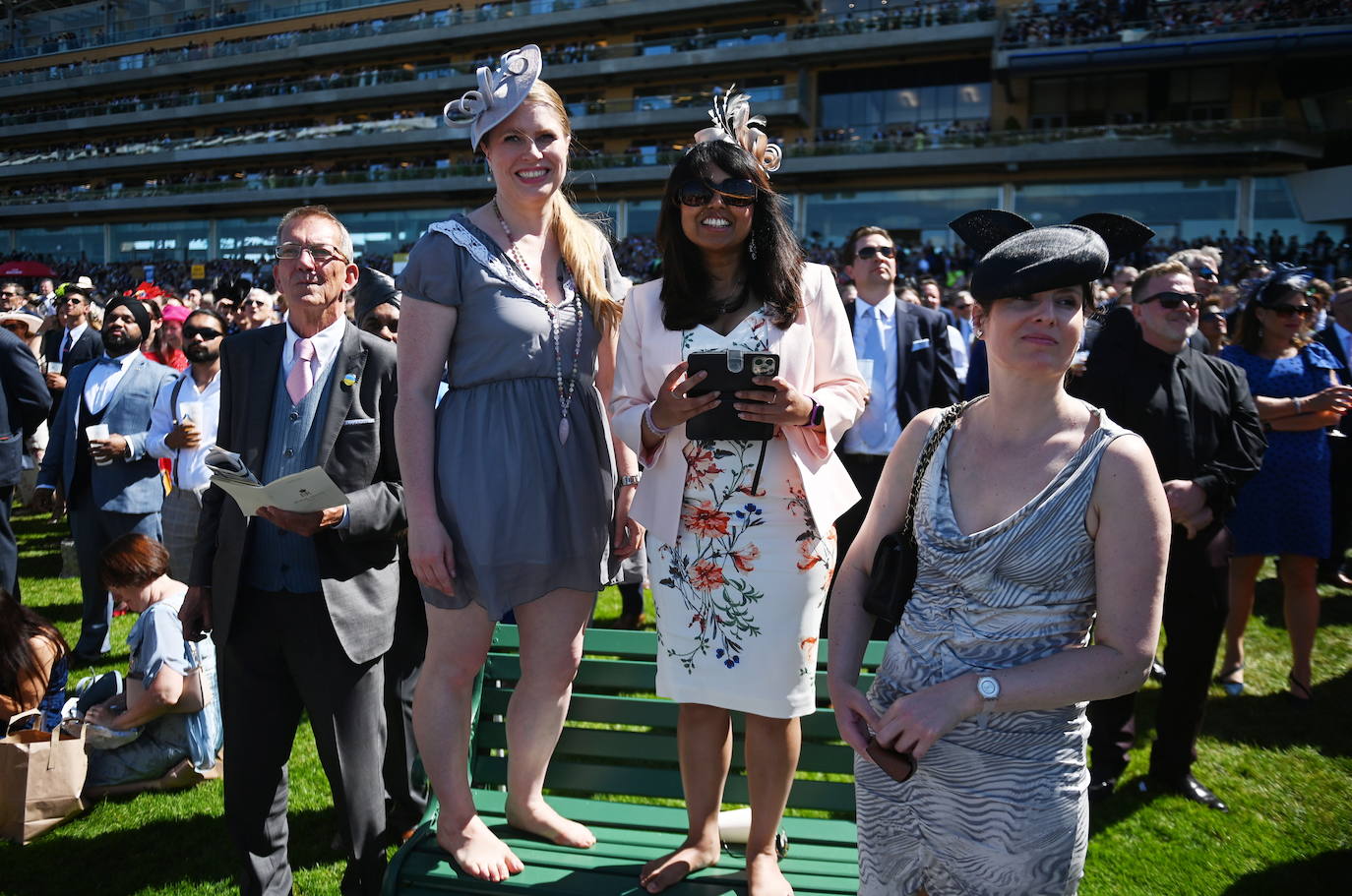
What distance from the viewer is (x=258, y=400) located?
3.04 m

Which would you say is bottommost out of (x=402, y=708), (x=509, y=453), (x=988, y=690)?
(x=402, y=708)

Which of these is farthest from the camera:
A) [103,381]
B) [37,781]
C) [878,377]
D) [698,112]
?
[698,112]

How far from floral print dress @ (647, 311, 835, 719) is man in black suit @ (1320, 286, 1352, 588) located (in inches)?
234

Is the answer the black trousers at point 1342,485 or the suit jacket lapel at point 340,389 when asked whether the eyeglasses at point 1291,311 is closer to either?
the black trousers at point 1342,485

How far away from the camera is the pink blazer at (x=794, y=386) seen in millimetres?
2555

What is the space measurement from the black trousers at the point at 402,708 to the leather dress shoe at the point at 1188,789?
316cm

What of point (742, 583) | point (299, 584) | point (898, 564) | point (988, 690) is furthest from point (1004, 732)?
point (299, 584)

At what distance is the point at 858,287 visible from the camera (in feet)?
20.0

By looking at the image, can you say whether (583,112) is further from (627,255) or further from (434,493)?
(434,493)

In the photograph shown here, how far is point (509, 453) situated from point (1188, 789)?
3.51m

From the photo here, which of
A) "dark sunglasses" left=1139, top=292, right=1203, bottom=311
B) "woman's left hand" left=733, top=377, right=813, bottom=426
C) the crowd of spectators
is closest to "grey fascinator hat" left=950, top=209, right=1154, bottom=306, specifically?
"woman's left hand" left=733, top=377, right=813, bottom=426

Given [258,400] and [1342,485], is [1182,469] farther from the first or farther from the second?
[1342,485]

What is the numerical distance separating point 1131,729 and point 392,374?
3474 mm

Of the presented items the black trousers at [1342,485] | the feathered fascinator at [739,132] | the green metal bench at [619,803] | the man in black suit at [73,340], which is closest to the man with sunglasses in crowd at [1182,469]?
the green metal bench at [619,803]
